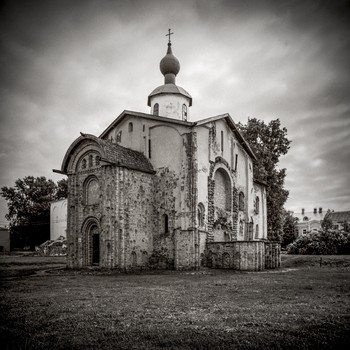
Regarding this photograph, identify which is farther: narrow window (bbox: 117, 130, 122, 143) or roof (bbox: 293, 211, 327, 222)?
roof (bbox: 293, 211, 327, 222)

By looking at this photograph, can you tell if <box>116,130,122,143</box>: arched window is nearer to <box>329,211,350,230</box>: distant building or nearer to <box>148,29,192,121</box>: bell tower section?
<box>148,29,192,121</box>: bell tower section

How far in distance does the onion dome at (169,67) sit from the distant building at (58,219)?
87.9ft

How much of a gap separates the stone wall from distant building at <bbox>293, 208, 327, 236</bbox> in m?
63.2

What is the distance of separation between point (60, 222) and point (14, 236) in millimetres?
11811

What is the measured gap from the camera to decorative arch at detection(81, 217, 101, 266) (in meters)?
23.5

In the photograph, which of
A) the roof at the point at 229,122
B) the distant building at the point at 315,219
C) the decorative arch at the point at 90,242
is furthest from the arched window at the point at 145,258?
the distant building at the point at 315,219

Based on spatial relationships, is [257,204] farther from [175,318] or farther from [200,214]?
[175,318]

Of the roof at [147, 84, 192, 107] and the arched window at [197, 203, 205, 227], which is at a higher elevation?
the roof at [147, 84, 192, 107]

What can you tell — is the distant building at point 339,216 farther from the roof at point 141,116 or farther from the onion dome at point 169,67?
the roof at point 141,116

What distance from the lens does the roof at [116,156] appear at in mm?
21797

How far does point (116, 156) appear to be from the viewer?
2225cm

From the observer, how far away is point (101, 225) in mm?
21609

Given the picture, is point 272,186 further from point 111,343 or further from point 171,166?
point 111,343

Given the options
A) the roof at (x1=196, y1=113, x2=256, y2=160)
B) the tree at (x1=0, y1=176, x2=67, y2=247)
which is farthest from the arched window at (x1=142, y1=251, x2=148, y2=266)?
the tree at (x1=0, y1=176, x2=67, y2=247)
